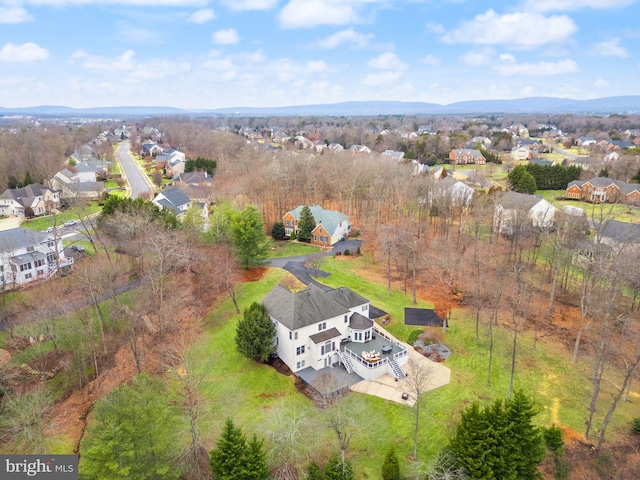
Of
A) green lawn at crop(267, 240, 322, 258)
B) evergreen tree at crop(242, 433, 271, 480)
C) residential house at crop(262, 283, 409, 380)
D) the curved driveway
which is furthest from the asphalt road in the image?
evergreen tree at crop(242, 433, 271, 480)

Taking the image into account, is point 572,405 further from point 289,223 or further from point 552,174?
point 552,174

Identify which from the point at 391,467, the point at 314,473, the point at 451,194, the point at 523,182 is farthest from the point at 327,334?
the point at 523,182

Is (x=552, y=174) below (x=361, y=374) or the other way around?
the other way around

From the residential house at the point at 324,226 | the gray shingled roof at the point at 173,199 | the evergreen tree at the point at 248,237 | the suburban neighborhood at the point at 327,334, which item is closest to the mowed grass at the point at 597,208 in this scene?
the suburban neighborhood at the point at 327,334

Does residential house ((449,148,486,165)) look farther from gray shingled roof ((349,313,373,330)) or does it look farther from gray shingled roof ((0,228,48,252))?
gray shingled roof ((0,228,48,252))

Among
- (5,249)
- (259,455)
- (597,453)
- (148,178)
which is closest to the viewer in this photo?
(259,455)

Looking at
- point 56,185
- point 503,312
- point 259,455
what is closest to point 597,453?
point 503,312
